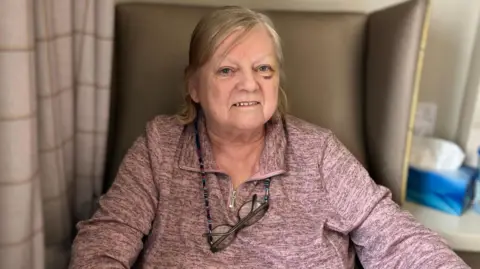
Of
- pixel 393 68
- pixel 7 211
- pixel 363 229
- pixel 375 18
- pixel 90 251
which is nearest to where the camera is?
pixel 7 211

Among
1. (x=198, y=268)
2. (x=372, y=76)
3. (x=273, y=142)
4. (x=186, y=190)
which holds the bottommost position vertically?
(x=198, y=268)

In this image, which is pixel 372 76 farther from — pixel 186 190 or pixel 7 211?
pixel 7 211

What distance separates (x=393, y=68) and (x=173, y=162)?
1.99ft

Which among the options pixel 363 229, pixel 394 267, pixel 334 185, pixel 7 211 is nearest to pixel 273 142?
pixel 334 185

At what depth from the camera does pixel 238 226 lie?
118 centimetres

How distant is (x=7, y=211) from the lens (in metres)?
0.92

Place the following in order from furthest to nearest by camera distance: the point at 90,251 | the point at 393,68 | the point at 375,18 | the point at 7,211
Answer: the point at 375,18, the point at 393,68, the point at 90,251, the point at 7,211

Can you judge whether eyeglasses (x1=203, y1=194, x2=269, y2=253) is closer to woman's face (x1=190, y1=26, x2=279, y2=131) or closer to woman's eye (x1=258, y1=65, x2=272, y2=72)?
woman's face (x1=190, y1=26, x2=279, y2=131)

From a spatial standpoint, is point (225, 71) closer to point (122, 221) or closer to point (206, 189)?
point (206, 189)

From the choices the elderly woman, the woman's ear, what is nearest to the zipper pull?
the elderly woman

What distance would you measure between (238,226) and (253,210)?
0.17 feet

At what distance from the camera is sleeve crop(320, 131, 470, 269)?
111 cm

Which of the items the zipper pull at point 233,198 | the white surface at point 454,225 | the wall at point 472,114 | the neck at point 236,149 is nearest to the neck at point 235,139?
the neck at point 236,149

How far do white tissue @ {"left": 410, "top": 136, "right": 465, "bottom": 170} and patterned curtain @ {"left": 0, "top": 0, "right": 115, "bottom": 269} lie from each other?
91 centimetres
